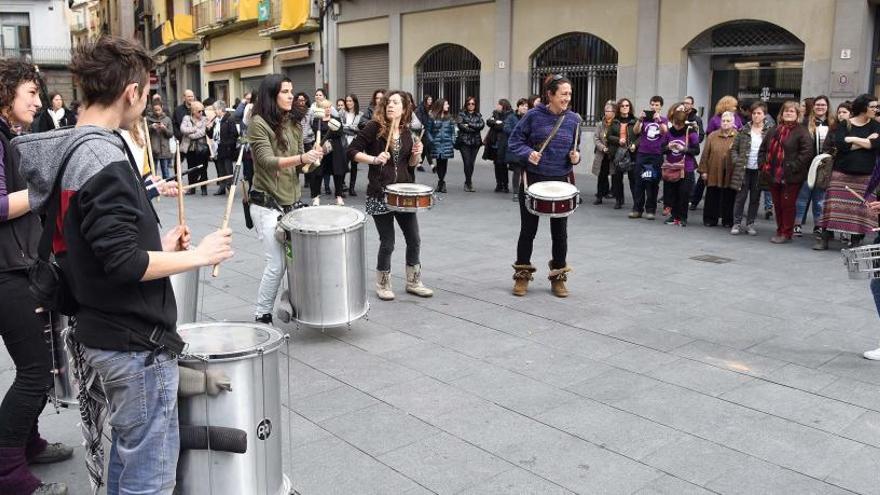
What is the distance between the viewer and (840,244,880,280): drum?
4.82 metres

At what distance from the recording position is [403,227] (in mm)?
6676

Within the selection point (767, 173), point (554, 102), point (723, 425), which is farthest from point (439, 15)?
point (723, 425)

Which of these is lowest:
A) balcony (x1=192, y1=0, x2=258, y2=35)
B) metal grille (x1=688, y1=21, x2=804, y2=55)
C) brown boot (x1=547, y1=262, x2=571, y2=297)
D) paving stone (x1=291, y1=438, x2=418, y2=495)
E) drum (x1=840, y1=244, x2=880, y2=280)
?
paving stone (x1=291, y1=438, x2=418, y2=495)

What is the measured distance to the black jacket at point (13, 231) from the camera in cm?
321

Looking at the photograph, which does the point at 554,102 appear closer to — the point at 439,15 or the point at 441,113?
the point at 441,113

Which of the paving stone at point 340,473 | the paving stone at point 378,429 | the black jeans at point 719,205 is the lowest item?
the paving stone at point 340,473

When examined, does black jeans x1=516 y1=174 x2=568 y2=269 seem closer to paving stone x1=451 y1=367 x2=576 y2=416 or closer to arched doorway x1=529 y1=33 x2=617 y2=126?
paving stone x1=451 y1=367 x2=576 y2=416

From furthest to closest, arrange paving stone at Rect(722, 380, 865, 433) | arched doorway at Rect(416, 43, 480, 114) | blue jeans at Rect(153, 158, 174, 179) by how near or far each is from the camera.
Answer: arched doorway at Rect(416, 43, 480, 114), blue jeans at Rect(153, 158, 174, 179), paving stone at Rect(722, 380, 865, 433)

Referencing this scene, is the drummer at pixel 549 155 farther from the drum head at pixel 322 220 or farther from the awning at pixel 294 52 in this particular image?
the awning at pixel 294 52

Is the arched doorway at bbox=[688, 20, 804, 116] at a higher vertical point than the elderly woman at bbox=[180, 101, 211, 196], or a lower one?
higher

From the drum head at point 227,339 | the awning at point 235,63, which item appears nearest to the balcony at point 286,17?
the awning at point 235,63

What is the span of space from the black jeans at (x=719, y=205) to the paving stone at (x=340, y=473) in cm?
819

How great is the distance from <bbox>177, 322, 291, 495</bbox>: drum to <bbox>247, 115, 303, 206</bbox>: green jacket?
104 inches

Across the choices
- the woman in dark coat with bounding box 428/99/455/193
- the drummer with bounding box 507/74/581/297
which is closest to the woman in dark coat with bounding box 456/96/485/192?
the woman in dark coat with bounding box 428/99/455/193
